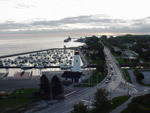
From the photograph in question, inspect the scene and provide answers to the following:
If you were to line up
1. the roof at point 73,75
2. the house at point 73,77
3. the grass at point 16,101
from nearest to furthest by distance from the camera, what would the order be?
the grass at point 16,101 < the house at point 73,77 < the roof at point 73,75

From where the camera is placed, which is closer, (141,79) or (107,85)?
(107,85)

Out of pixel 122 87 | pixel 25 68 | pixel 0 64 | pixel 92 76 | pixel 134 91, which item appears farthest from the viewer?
pixel 0 64

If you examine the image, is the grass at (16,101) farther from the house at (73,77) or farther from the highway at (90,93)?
the house at (73,77)

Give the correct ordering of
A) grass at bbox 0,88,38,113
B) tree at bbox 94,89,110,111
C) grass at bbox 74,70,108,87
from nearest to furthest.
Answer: tree at bbox 94,89,110,111 < grass at bbox 0,88,38,113 < grass at bbox 74,70,108,87

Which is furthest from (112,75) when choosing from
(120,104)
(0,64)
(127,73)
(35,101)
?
(0,64)

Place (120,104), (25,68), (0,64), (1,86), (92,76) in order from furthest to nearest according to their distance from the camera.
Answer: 1. (0,64)
2. (25,68)
3. (92,76)
4. (1,86)
5. (120,104)

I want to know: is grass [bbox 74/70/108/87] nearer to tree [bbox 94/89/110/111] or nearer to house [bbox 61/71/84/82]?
house [bbox 61/71/84/82]

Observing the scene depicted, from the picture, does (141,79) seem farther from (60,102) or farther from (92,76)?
(60,102)

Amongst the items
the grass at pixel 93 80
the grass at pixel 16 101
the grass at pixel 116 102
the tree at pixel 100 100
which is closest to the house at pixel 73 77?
the grass at pixel 93 80

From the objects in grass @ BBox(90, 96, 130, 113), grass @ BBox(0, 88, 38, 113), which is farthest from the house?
grass @ BBox(90, 96, 130, 113)
